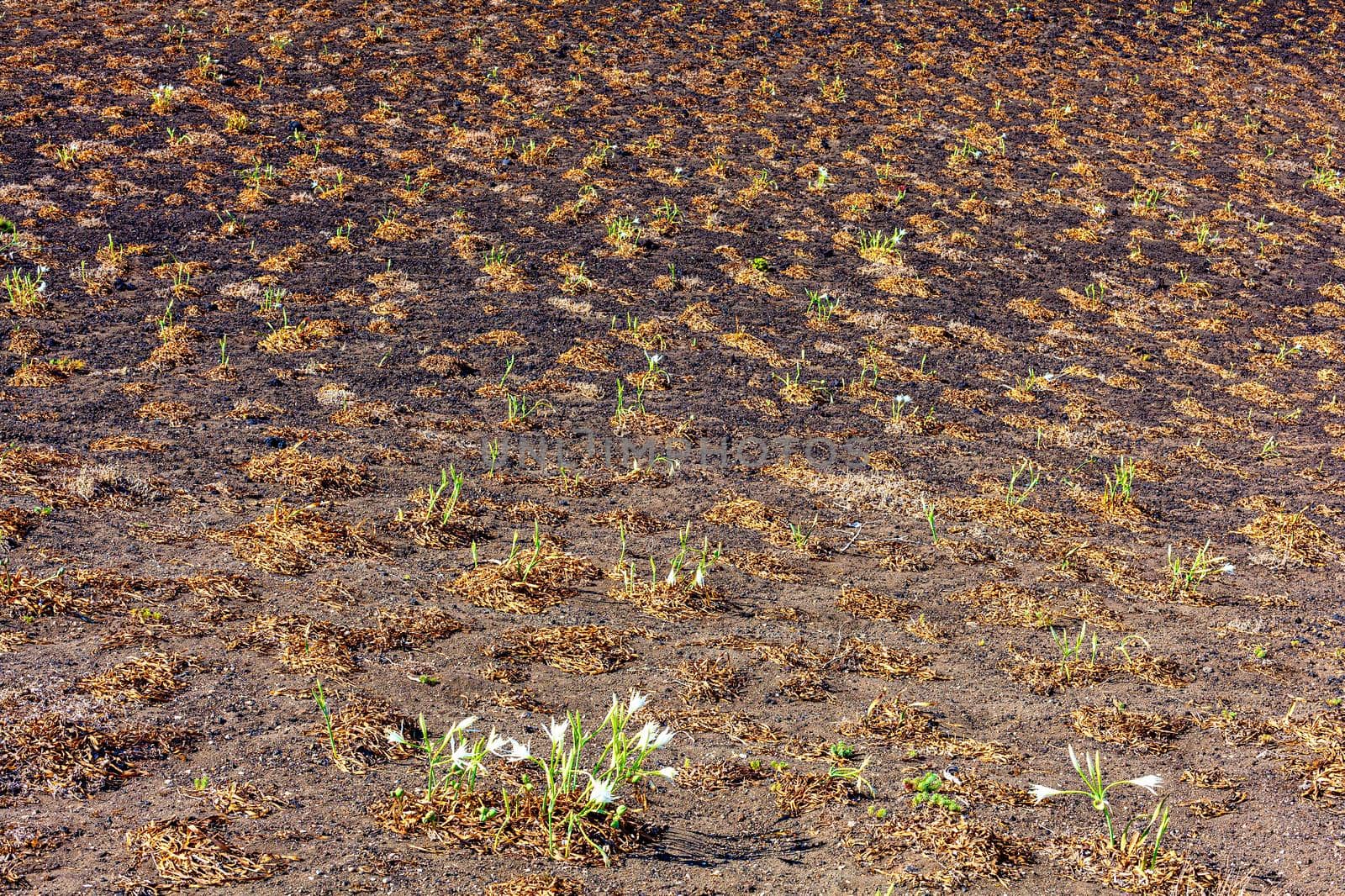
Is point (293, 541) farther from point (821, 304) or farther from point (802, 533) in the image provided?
point (821, 304)

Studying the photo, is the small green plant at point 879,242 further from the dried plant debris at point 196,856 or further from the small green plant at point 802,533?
the dried plant debris at point 196,856

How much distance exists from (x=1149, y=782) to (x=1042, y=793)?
343mm

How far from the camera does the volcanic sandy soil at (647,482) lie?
3141mm

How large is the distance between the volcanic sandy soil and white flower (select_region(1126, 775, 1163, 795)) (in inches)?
1.7

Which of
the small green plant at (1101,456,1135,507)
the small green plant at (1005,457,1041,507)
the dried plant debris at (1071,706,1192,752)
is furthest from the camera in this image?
the small green plant at (1101,456,1135,507)

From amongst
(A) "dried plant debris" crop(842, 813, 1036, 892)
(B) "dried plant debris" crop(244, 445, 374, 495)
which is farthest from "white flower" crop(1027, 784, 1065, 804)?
(B) "dried plant debris" crop(244, 445, 374, 495)

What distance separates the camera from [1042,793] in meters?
3.29

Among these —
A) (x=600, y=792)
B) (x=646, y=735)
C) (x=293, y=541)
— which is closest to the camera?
(x=600, y=792)

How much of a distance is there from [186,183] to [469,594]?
21.9 ft

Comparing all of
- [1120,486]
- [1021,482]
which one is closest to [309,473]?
[1021,482]

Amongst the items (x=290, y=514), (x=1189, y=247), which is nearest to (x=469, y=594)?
(x=290, y=514)

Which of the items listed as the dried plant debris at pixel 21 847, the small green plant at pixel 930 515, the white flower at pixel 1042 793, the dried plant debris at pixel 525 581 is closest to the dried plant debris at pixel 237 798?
the dried plant debris at pixel 21 847

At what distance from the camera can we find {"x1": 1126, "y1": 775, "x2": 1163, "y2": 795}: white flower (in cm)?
308

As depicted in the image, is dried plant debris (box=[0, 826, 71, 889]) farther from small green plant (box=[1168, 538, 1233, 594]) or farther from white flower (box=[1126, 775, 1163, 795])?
small green plant (box=[1168, 538, 1233, 594])
